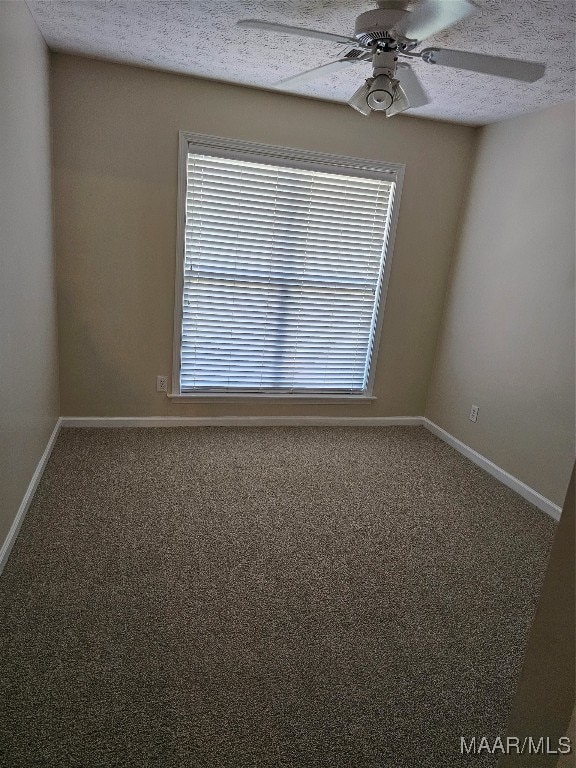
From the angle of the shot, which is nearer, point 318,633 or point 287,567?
point 318,633

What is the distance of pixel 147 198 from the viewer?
3.50 meters

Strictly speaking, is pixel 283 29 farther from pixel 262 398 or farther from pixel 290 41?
pixel 262 398

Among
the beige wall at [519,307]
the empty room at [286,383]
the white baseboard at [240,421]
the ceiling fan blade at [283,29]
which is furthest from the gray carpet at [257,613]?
the ceiling fan blade at [283,29]

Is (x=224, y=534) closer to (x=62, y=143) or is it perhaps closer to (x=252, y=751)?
(x=252, y=751)

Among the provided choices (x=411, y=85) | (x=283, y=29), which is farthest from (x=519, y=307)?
(x=283, y=29)

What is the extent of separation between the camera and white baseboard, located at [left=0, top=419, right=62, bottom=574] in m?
2.22

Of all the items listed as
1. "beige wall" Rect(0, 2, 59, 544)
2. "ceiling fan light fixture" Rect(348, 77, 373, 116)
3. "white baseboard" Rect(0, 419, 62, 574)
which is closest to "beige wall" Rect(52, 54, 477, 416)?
"beige wall" Rect(0, 2, 59, 544)

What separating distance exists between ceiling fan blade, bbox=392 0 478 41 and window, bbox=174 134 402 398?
169 centimetres

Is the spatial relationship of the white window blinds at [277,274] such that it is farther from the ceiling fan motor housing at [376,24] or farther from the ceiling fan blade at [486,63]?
the ceiling fan blade at [486,63]

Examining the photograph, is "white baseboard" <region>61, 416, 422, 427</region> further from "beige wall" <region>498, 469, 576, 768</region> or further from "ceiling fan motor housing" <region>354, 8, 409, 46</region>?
"beige wall" <region>498, 469, 576, 768</region>

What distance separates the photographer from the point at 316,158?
12.2 ft

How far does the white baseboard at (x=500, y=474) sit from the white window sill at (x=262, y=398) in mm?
660

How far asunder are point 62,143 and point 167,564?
9.03ft

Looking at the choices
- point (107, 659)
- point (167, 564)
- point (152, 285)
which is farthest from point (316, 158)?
point (107, 659)
